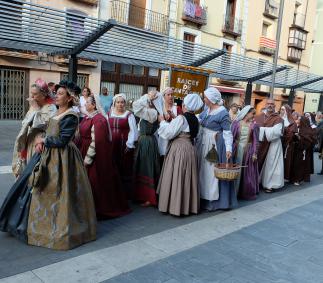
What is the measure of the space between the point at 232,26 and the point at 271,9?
4.44m

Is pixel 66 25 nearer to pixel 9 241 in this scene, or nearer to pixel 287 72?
pixel 9 241

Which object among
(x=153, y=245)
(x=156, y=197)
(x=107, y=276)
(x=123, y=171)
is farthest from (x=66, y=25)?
(x=107, y=276)

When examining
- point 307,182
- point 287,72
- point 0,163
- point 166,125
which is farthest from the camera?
point 287,72

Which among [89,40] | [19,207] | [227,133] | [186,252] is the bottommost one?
[186,252]

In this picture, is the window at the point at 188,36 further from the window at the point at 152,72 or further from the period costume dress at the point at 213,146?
the period costume dress at the point at 213,146

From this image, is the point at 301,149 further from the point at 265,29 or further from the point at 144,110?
the point at 265,29

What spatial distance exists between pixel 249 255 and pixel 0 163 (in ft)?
16.6

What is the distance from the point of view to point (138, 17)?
651 inches

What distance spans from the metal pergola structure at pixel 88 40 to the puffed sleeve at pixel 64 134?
374cm

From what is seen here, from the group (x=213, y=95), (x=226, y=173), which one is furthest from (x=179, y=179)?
(x=213, y=95)

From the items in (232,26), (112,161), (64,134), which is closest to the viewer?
(64,134)

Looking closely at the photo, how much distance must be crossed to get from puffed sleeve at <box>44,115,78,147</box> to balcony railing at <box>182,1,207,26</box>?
52.5ft

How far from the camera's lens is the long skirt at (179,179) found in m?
4.74

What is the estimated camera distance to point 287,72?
44.5 feet
